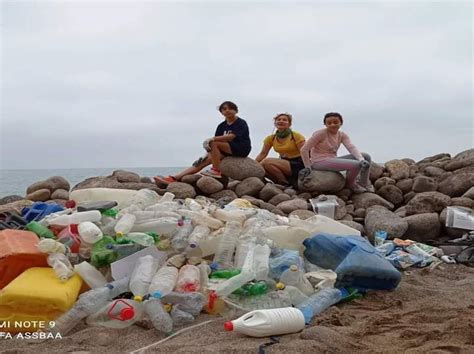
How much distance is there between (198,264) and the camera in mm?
4020

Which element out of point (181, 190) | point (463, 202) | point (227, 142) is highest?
point (227, 142)

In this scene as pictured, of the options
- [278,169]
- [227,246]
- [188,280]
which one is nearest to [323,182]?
[278,169]

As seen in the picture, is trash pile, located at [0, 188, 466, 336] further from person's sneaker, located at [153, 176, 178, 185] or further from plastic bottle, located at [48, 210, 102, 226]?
person's sneaker, located at [153, 176, 178, 185]

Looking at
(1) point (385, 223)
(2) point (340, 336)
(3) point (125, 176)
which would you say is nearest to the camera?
(2) point (340, 336)

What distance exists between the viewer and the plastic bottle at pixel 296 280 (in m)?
3.83

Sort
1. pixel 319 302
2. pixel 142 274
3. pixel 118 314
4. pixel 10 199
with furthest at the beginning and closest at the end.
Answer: pixel 10 199, pixel 142 274, pixel 319 302, pixel 118 314

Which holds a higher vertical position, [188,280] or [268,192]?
[268,192]

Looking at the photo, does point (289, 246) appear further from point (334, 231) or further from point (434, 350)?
point (434, 350)

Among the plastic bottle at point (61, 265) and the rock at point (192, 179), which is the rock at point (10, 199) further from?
the plastic bottle at point (61, 265)

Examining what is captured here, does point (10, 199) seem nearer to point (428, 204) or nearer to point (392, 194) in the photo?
point (392, 194)

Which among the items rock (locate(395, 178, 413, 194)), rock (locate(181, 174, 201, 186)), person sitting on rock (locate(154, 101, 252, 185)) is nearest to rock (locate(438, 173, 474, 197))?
rock (locate(395, 178, 413, 194))

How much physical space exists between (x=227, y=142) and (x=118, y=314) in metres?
4.88

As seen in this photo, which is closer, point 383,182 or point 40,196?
point 40,196

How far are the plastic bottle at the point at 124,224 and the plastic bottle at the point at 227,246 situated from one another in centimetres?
84
